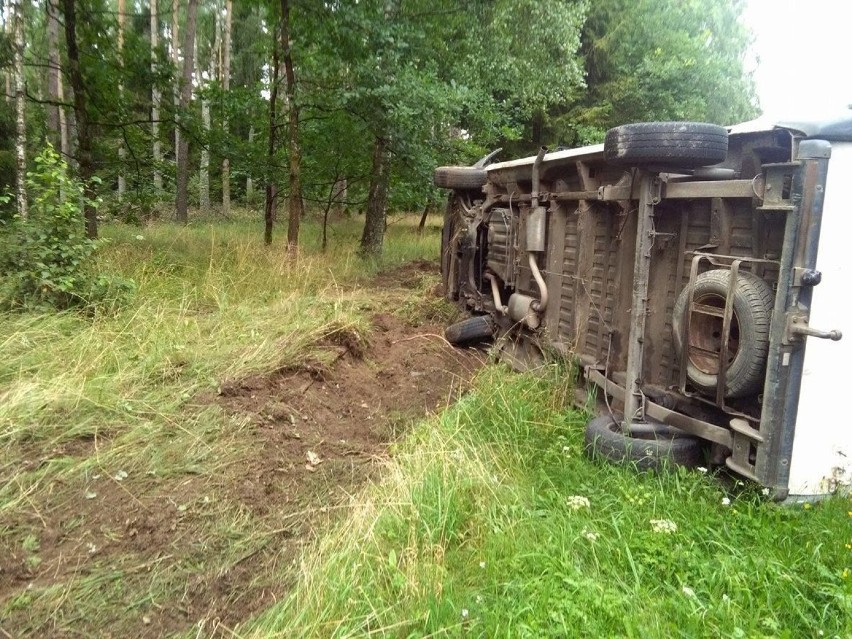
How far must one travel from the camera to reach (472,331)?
22.9ft

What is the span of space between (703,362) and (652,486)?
30.2 inches

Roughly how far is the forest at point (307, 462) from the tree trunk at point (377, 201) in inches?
61.6

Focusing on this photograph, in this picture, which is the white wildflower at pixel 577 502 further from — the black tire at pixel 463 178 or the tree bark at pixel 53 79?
the tree bark at pixel 53 79

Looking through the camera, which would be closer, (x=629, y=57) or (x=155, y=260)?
(x=155, y=260)

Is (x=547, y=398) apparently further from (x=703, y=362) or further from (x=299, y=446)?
(x=299, y=446)

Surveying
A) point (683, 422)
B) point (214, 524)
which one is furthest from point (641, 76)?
point (214, 524)

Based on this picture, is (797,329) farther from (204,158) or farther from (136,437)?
(204,158)

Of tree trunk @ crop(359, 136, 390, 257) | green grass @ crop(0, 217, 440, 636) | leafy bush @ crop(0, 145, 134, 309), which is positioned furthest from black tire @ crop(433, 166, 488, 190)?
leafy bush @ crop(0, 145, 134, 309)

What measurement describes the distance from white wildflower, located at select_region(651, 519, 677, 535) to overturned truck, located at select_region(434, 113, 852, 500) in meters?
0.60

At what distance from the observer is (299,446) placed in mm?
4324

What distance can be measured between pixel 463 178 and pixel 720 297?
4820mm

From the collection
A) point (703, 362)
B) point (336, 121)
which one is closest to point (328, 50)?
point (336, 121)

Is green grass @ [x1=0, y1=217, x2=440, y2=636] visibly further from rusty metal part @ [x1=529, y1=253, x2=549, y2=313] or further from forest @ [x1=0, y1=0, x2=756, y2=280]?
forest @ [x1=0, y1=0, x2=756, y2=280]

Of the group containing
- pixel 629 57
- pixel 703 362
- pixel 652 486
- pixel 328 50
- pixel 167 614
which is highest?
pixel 629 57
